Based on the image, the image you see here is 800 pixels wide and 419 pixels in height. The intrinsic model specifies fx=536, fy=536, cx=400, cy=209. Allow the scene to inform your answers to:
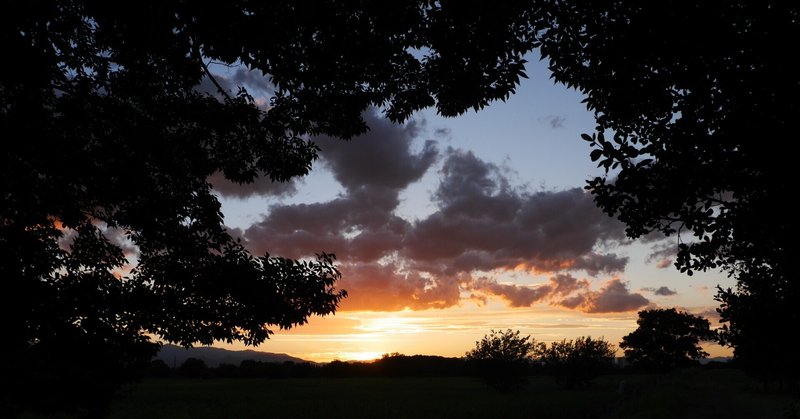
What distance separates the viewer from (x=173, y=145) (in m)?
10.6

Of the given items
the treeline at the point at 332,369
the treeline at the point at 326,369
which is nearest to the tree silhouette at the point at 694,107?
the treeline at the point at 332,369

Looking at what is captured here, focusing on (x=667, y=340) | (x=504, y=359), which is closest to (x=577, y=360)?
(x=504, y=359)

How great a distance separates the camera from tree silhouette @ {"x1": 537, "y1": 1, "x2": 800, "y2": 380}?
7.91 m

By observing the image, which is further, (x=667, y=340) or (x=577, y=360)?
(x=667, y=340)

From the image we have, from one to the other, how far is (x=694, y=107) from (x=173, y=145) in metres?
9.51

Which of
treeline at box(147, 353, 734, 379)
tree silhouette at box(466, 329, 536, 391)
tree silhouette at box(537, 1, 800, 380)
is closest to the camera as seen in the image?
tree silhouette at box(537, 1, 800, 380)

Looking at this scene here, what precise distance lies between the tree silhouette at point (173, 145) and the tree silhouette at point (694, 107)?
135 centimetres

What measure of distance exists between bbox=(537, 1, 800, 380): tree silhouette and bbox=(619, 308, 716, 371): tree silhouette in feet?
322

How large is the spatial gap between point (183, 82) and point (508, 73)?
6.36 m

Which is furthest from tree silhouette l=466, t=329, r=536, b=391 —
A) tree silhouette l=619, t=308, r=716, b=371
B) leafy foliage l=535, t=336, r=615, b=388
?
tree silhouette l=619, t=308, r=716, b=371

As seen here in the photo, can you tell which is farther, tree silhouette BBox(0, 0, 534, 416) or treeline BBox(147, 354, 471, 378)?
treeline BBox(147, 354, 471, 378)

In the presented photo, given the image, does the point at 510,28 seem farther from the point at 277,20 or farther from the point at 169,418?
the point at 169,418

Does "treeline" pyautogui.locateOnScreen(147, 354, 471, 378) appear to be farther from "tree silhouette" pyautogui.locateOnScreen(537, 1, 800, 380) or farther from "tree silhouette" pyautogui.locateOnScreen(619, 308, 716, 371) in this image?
"tree silhouette" pyautogui.locateOnScreen(537, 1, 800, 380)

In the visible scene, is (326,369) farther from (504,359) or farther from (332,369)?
(504,359)
